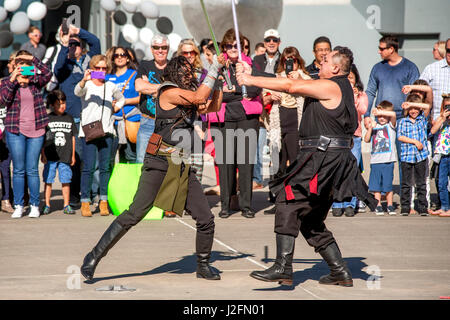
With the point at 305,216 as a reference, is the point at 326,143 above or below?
above

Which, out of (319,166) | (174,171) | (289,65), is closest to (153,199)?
(174,171)

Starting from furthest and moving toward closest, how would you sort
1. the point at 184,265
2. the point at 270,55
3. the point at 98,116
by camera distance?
the point at 270,55 → the point at 98,116 → the point at 184,265

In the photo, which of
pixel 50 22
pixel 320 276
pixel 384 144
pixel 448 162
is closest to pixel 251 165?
pixel 384 144

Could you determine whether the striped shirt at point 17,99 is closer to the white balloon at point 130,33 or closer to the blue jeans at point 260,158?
the blue jeans at point 260,158

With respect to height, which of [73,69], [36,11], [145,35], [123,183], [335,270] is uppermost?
[36,11]

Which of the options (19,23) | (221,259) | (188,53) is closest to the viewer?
(221,259)

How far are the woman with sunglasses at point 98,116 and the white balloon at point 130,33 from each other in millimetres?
6144

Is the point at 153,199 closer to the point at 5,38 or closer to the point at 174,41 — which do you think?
the point at 5,38

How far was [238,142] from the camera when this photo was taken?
9625mm

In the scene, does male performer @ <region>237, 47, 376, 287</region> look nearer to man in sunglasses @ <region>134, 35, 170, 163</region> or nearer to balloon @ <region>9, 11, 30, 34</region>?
man in sunglasses @ <region>134, 35, 170, 163</region>

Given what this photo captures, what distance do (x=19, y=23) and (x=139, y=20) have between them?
303 centimetres

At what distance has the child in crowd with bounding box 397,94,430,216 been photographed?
9.78m

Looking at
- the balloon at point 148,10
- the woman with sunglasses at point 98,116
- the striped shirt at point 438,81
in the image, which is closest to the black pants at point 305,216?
the woman with sunglasses at point 98,116

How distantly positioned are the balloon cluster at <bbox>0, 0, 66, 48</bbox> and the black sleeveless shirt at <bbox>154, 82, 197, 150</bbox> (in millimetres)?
7783
